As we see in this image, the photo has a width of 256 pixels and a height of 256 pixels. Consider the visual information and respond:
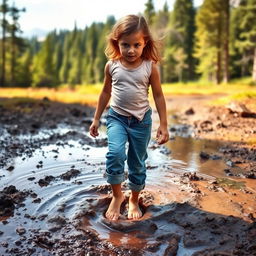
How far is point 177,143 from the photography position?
6.63 metres

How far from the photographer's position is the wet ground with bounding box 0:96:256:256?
2590 millimetres

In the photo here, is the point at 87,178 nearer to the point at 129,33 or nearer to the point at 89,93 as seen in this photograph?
the point at 129,33

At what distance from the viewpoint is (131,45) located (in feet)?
10.0

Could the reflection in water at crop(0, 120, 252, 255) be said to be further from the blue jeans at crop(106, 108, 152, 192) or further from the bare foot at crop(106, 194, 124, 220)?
the blue jeans at crop(106, 108, 152, 192)

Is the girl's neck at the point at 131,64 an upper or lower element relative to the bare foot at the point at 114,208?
upper

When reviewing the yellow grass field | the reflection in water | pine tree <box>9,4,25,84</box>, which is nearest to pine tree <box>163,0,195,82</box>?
pine tree <box>9,4,25,84</box>

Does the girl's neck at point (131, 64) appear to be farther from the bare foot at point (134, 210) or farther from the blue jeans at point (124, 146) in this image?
the bare foot at point (134, 210)

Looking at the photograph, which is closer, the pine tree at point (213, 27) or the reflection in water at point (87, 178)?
the reflection in water at point (87, 178)

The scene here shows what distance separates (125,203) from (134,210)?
29 centimetres

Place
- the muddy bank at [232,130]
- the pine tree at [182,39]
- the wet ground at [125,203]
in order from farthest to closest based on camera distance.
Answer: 1. the pine tree at [182,39]
2. the muddy bank at [232,130]
3. the wet ground at [125,203]

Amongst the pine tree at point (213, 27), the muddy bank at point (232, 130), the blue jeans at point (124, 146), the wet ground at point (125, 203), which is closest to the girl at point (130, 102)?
the blue jeans at point (124, 146)

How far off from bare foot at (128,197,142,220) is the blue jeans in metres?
0.13

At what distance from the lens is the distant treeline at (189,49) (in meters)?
32.1

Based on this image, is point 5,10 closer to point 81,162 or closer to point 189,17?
point 189,17
